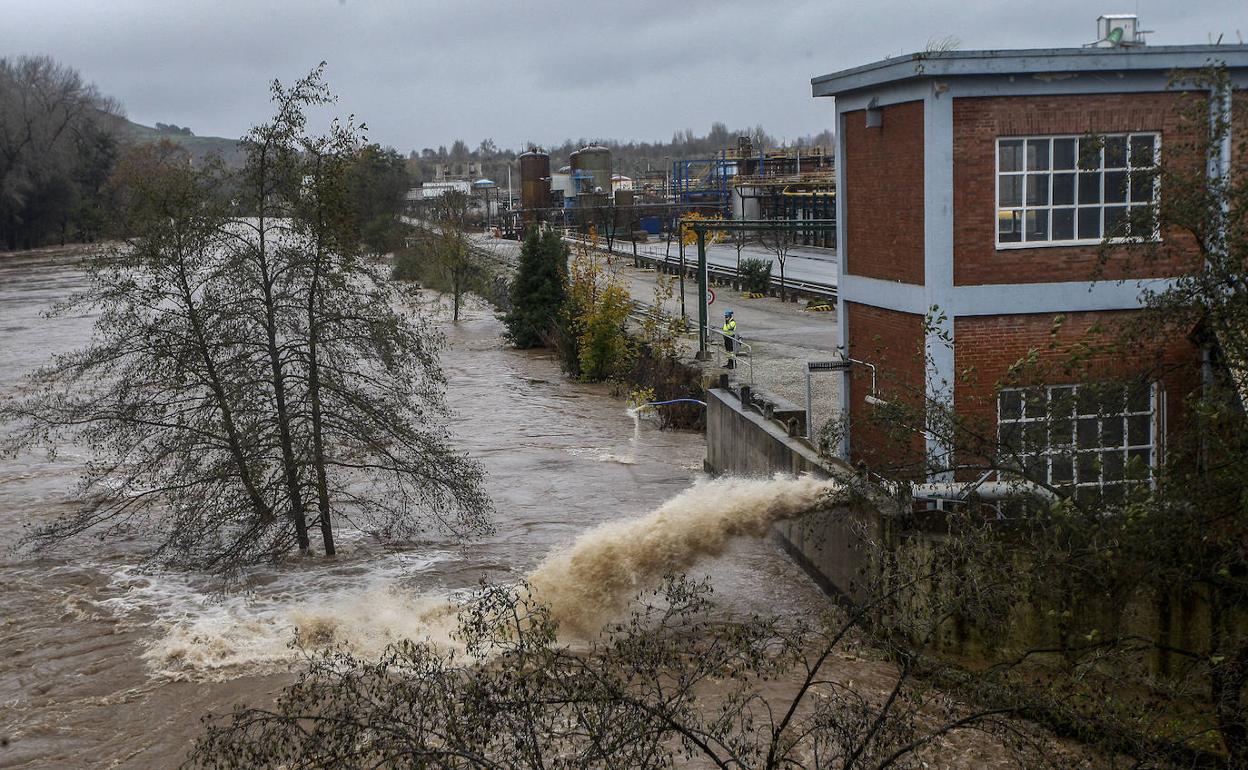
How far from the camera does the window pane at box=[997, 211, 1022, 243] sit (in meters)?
13.8

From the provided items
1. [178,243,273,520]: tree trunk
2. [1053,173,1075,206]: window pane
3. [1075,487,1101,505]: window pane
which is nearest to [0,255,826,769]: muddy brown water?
[178,243,273,520]: tree trunk

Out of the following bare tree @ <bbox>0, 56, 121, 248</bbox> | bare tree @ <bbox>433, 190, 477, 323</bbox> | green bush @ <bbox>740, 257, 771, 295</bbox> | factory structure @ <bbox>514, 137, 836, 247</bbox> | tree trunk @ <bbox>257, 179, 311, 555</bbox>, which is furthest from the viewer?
bare tree @ <bbox>0, 56, 121, 248</bbox>

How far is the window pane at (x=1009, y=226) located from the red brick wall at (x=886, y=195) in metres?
0.84

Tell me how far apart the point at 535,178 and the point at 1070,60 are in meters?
79.9

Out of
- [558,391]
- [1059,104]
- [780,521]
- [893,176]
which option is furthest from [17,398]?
[1059,104]

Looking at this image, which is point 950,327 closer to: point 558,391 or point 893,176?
point 893,176

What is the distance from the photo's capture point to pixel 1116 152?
13766 millimetres

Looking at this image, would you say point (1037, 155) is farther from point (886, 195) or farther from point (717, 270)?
point (717, 270)

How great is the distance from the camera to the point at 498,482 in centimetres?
2220

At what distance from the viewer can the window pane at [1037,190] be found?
45.3ft

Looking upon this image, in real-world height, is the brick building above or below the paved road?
above

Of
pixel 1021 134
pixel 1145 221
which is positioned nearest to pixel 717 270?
pixel 1021 134

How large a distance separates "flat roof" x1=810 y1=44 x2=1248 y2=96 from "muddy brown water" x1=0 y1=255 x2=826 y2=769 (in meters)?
6.64

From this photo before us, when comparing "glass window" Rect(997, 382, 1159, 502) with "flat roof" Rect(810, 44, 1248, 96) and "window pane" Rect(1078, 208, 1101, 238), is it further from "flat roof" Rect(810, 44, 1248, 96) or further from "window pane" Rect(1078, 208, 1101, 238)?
"flat roof" Rect(810, 44, 1248, 96)
